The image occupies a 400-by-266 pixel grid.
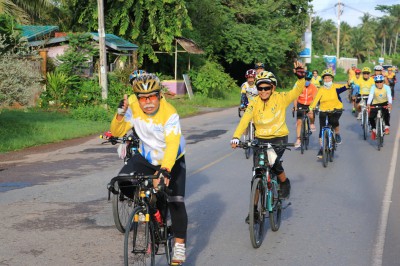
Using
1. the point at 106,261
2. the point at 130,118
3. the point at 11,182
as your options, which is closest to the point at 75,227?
the point at 106,261

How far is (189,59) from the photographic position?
115 feet

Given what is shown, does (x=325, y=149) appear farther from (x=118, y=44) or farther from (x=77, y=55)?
(x=118, y=44)

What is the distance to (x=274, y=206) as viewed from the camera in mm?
7148

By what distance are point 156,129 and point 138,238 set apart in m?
1.02

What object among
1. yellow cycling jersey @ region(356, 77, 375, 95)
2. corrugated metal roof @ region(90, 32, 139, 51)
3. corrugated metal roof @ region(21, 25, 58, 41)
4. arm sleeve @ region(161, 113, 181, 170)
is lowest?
yellow cycling jersey @ region(356, 77, 375, 95)

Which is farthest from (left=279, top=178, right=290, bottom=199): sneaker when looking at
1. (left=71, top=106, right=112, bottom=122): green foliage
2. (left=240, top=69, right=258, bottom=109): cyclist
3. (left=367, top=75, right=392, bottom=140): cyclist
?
(left=71, top=106, right=112, bottom=122): green foliage

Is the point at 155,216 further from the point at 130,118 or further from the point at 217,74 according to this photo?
the point at 217,74

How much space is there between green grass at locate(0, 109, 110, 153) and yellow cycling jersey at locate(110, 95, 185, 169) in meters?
9.75

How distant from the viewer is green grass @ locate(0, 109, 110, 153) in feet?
51.2

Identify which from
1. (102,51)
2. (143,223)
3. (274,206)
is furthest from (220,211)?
(102,51)

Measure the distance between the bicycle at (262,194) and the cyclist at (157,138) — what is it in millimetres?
1266

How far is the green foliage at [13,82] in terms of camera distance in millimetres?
14461

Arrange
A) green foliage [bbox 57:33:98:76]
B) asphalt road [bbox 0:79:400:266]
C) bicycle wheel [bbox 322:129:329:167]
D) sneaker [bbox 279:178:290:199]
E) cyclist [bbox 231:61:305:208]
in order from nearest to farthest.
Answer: asphalt road [bbox 0:79:400:266]
cyclist [bbox 231:61:305:208]
sneaker [bbox 279:178:290:199]
bicycle wheel [bbox 322:129:329:167]
green foliage [bbox 57:33:98:76]

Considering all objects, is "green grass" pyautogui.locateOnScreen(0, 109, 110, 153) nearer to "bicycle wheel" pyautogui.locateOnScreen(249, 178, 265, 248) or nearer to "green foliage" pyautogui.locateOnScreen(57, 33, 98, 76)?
"green foliage" pyautogui.locateOnScreen(57, 33, 98, 76)
